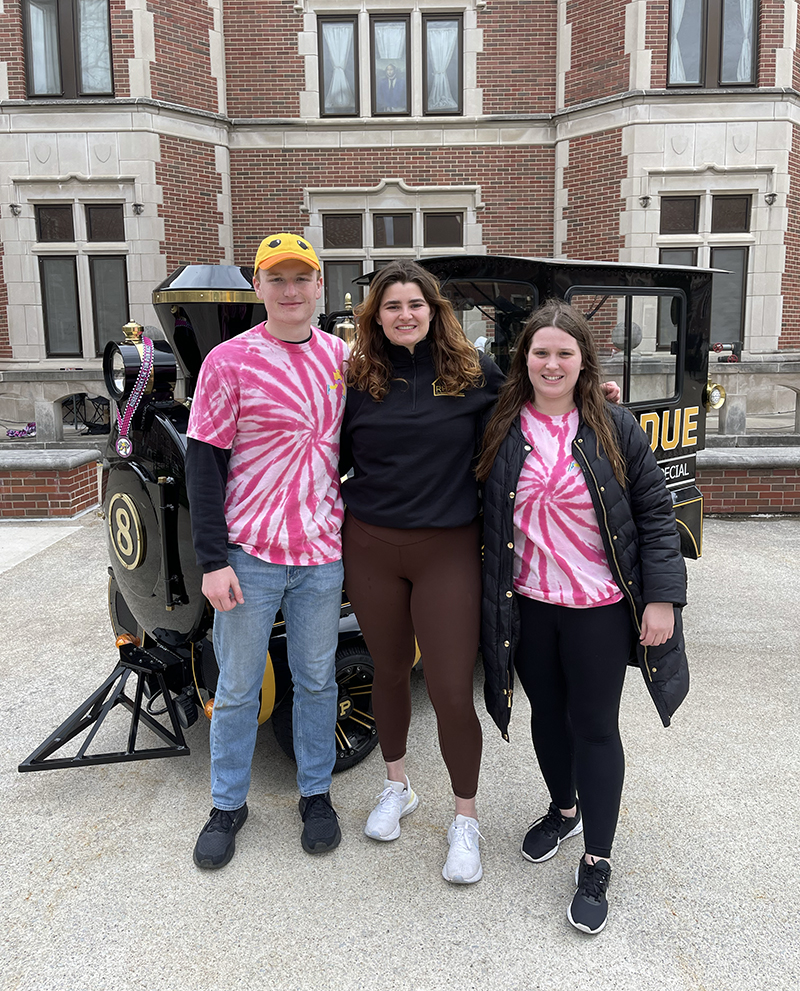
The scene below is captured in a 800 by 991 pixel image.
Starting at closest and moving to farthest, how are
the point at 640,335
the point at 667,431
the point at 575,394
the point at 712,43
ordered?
1. the point at 575,394
2. the point at 640,335
3. the point at 667,431
4. the point at 712,43

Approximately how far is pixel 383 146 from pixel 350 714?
435 inches

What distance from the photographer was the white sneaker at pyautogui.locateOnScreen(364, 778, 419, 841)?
8.31 feet

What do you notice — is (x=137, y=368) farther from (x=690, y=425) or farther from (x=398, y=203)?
(x=398, y=203)

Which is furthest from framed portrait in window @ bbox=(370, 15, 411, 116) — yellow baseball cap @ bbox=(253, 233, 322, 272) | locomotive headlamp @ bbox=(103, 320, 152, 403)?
yellow baseball cap @ bbox=(253, 233, 322, 272)

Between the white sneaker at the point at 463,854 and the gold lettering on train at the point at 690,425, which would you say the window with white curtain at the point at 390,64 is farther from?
the white sneaker at the point at 463,854

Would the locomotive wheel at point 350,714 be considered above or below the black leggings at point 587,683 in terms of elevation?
below

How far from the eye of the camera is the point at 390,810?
101 inches

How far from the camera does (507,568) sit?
2.15m

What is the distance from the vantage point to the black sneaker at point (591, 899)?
2.10 metres

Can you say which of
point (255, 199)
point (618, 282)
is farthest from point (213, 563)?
point (255, 199)

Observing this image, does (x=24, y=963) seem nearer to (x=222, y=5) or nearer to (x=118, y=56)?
(x=118, y=56)

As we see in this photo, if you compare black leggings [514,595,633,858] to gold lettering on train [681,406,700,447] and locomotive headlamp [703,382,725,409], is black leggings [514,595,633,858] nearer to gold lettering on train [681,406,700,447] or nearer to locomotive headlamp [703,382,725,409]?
gold lettering on train [681,406,700,447]

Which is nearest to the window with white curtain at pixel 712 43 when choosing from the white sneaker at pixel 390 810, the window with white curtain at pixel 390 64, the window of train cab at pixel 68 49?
the window with white curtain at pixel 390 64

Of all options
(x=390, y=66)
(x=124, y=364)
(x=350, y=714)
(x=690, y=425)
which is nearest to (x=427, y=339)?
(x=124, y=364)
